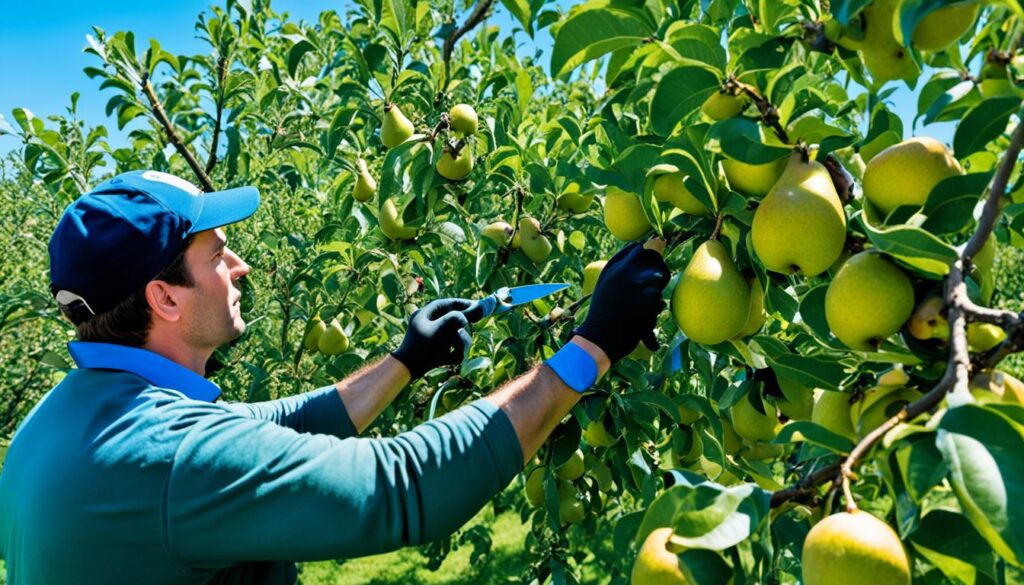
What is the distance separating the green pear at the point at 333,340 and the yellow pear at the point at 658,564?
2.15 metres

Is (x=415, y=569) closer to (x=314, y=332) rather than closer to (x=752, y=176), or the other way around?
(x=314, y=332)

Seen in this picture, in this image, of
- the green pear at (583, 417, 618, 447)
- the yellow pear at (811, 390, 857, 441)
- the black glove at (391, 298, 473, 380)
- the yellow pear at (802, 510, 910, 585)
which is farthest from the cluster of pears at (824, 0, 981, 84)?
the black glove at (391, 298, 473, 380)

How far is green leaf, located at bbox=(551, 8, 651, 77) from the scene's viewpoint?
3.60 feet

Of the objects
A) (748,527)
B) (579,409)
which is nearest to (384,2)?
(579,409)

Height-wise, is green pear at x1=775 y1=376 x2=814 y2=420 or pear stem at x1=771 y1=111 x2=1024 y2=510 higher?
pear stem at x1=771 y1=111 x2=1024 y2=510

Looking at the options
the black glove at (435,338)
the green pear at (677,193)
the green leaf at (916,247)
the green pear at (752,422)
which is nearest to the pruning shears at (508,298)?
the black glove at (435,338)

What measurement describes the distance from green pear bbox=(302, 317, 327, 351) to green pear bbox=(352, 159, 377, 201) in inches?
19.2

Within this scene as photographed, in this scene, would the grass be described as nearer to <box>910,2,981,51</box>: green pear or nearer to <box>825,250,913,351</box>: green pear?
<box>825,250,913,351</box>: green pear

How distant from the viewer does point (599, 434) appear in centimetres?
193

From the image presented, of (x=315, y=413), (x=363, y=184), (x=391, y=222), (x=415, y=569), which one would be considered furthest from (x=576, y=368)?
(x=415, y=569)

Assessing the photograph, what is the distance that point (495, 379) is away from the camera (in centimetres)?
205

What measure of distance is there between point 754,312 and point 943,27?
1.78 feet

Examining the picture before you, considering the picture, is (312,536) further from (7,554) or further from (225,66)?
(225,66)

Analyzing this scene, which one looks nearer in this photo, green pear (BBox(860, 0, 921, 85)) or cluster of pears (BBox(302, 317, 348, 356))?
green pear (BBox(860, 0, 921, 85))
